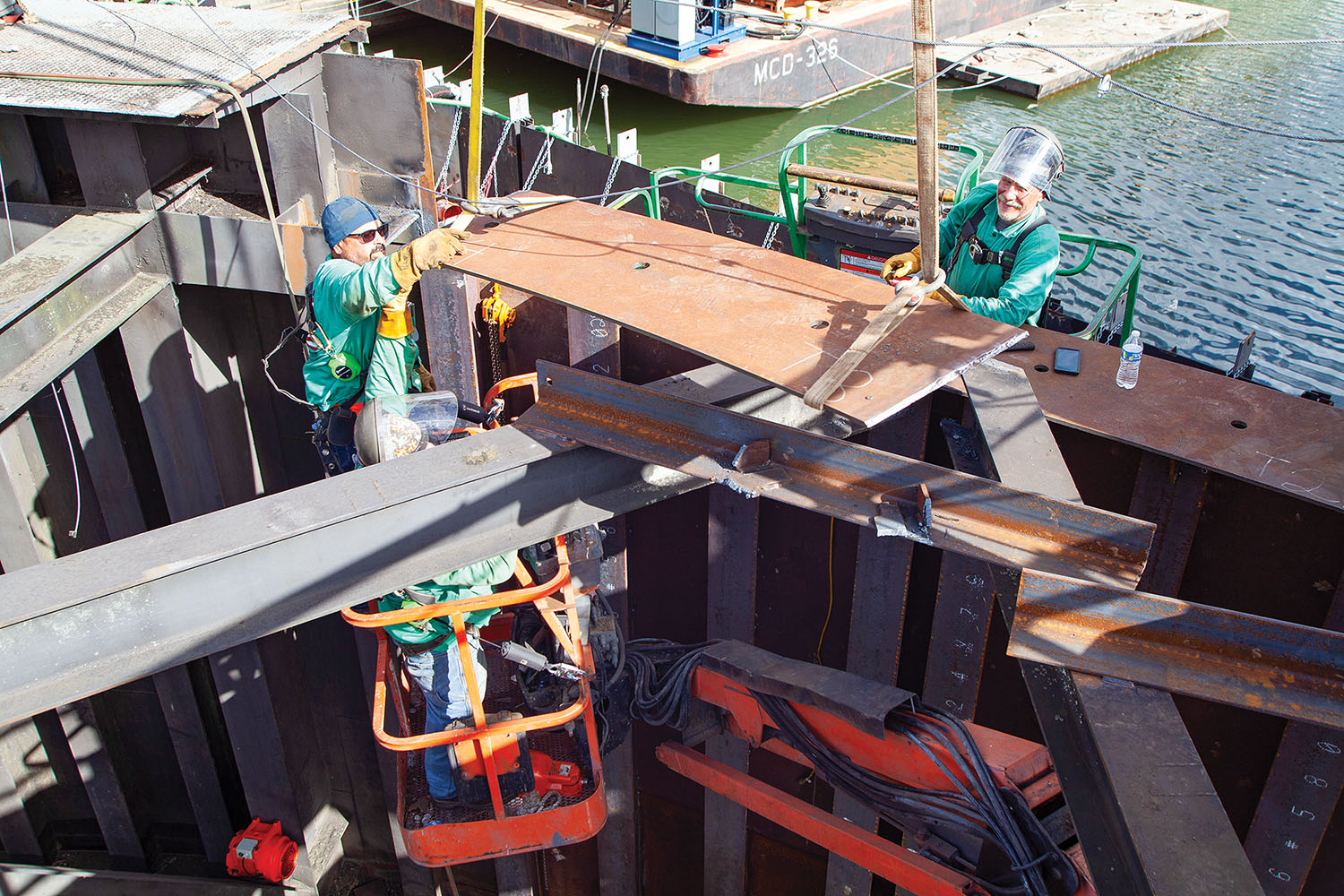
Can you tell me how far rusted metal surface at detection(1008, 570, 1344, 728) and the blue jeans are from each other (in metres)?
2.97

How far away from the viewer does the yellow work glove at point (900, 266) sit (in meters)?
5.24

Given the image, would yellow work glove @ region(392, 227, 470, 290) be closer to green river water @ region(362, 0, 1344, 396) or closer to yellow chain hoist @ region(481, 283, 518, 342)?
yellow chain hoist @ region(481, 283, 518, 342)

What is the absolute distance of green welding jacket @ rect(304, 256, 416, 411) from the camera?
14.8 ft

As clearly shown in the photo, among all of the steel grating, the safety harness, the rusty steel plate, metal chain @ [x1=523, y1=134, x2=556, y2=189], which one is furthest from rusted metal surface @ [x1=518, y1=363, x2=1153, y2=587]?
metal chain @ [x1=523, y1=134, x2=556, y2=189]

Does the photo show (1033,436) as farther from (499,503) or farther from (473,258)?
(473,258)

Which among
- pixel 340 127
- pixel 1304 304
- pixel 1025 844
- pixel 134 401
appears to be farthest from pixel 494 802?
pixel 1304 304

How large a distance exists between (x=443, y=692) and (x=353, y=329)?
1909mm

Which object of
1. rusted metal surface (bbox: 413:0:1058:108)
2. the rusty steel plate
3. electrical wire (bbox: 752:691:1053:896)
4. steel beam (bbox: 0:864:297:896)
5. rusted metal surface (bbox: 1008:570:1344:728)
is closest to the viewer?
rusted metal surface (bbox: 1008:570:1344:728)

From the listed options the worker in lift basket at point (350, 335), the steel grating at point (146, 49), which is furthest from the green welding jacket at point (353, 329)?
the steel grating at point (146, 49)

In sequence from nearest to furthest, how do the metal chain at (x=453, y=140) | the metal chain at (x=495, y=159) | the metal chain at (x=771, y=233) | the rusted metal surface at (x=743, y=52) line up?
the metal chain at (x=771, y=233) → the metal chain at (x=453, y=140) → the metal chain at (x=495, y=159) → the rusted metal surface at (x=743, y=52)

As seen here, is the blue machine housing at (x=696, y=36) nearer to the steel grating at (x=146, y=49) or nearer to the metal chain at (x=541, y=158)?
the metal chain at (x=541, y=158)

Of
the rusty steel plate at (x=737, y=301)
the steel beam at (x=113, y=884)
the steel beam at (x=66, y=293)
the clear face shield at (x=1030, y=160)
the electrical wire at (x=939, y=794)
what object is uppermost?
the clear face shield at (x=1030, y=160)

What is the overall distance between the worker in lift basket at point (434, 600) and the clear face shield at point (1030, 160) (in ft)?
10.1

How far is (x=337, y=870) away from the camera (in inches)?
300
